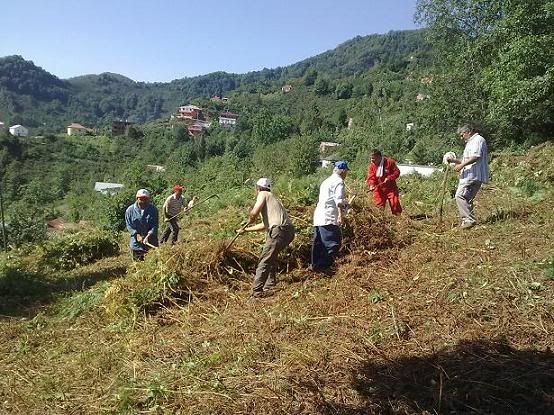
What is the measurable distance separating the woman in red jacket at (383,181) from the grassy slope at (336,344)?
1.51m

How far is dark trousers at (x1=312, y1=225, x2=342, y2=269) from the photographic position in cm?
611

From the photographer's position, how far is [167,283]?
19.0 ft

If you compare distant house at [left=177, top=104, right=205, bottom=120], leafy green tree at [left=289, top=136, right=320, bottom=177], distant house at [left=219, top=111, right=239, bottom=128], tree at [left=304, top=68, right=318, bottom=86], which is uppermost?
tree at [left=304, top=68, right=318, bottom=86]

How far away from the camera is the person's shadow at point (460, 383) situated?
3111 millimetres

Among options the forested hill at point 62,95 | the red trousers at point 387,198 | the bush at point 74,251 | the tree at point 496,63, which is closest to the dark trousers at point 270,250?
the red trousers at point 387,198

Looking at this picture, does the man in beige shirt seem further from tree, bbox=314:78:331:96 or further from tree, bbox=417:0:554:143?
tree, bbox=314:78:331:96

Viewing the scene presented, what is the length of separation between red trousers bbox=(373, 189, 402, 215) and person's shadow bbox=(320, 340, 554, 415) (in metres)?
4.40

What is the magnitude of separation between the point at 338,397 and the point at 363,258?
301cm

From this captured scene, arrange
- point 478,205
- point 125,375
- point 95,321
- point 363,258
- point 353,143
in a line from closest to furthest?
1. point 125,375
2. point 95,321
3. point 363,258
4. point 478,205
5. point 353,143

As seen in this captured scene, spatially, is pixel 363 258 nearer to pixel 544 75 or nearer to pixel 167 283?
pixel 167 283

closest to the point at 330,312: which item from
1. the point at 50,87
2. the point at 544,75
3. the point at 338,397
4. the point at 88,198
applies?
the point at 338,397

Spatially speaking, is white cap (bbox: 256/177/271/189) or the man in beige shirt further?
the man in beige shirt

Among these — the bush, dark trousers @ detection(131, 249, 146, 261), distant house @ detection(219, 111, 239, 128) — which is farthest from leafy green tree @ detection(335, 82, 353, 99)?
dark trousers @ detection(131, 249, 146, 261)

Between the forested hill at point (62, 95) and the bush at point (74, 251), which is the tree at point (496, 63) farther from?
the forested hill at point (62, 95)
